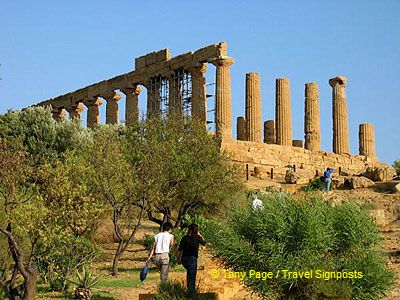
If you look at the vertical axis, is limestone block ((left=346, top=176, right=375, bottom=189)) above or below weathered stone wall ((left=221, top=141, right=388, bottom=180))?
below

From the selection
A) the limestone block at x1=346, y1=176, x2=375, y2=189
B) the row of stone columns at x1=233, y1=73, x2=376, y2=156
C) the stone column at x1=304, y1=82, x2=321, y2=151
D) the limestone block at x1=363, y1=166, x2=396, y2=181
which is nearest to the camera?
the limestone block at x1=346, y1=176, x2=375, y2=189

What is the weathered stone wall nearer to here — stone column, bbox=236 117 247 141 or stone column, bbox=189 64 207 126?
stone column, bbox=189 64 207 126

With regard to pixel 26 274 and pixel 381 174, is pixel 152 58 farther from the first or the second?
pixel 26 274

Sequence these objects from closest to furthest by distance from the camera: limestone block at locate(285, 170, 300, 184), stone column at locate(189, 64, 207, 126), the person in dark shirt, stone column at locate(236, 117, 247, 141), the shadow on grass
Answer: the person in dark shirt, the shadow on grass, limestone block at locate(285, 170, 300, 184), stone column at locate(189, 64, 207, 126), stone column at locate(236, 117, 247, 141)

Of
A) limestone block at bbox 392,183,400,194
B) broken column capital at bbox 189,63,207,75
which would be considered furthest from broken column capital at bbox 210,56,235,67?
limestone block at bbox 392,183,400,194

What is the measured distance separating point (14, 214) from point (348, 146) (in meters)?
34.2

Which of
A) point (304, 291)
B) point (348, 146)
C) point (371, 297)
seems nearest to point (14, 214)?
point (304, 291)

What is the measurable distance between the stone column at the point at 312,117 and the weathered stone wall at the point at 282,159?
1186mm

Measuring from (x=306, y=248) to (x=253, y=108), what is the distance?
100 ft

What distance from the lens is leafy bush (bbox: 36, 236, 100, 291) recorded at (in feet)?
59.5

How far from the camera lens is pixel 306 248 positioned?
13.5m

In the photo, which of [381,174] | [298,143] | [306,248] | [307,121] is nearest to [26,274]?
[306,248]

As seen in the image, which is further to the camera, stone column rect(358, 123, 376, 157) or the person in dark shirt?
stone column rect(358, 123, 376, 157)

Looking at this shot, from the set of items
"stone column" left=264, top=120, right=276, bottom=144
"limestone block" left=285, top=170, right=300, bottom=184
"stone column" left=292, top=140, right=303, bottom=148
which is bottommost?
"limestone block" left=285, top=170, right=300, bottom=184
